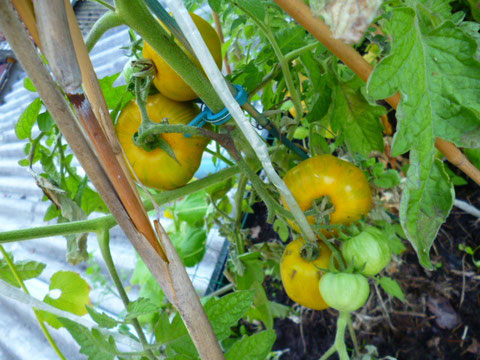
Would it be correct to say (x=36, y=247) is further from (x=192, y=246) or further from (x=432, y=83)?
(x=432, y=83)

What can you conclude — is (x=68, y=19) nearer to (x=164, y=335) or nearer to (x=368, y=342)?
(x=164, y=335)

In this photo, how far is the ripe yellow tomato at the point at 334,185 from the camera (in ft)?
2.08

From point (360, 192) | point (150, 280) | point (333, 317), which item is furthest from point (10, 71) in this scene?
point (360, 192)

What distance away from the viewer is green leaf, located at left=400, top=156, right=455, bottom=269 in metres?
0.36

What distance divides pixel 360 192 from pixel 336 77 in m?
0.20

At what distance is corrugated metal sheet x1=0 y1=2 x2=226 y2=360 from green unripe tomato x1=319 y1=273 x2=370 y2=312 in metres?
0.85

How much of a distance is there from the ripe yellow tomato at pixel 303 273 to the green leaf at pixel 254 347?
0.16 metres

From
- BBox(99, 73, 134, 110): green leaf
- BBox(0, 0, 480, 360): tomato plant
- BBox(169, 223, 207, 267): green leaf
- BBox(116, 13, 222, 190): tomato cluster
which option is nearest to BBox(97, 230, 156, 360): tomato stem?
BBox(0, 0, 480, 360): tomato plant

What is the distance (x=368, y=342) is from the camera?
4.13ft

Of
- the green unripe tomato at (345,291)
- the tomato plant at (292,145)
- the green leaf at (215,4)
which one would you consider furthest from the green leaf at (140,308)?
the green leaf at (215,4)

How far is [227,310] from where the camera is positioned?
0.50 m

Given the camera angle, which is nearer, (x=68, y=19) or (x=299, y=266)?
(x=68, y=19)

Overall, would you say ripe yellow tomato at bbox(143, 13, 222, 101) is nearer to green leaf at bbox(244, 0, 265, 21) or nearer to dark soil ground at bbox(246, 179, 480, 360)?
green leaf at bbox(244, 0, 265, 21)

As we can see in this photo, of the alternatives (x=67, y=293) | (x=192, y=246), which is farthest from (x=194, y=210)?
(x=67, y=293)
